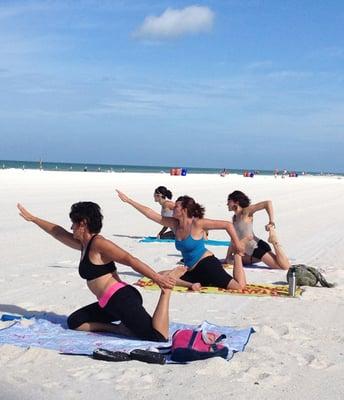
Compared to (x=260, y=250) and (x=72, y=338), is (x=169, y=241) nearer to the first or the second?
(x=260, y=250)

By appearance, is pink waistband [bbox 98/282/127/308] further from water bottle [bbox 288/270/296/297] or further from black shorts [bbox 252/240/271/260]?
black shorts [bbox 252/240/271/260]

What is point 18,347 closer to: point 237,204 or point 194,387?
point 194,387

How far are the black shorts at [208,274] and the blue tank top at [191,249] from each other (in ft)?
0.27

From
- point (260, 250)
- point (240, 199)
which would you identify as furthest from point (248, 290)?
point (240, 199)

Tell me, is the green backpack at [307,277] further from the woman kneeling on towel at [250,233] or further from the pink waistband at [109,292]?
the pink waistband at [109,292]

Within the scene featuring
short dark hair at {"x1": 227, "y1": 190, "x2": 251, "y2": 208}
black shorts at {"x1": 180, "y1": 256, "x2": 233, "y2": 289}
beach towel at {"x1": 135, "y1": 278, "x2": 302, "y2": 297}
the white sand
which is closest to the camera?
the white sand

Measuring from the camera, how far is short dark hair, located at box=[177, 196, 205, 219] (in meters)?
8.20

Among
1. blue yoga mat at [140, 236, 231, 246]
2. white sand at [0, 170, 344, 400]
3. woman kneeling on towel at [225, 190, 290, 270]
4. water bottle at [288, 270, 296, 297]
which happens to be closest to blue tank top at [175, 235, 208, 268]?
white sand at [0, 170, 344, 400]

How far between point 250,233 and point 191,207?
237 cm

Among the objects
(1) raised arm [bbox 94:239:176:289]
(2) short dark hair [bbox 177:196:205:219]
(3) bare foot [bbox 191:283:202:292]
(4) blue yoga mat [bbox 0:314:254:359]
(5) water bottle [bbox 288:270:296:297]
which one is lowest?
(4) blue yoga mat [bbox 0:314:254:359]

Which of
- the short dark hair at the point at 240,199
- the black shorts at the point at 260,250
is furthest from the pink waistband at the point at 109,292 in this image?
the black shorts at the point at 260,250

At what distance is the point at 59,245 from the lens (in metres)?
12.4

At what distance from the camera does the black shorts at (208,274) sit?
330 inches

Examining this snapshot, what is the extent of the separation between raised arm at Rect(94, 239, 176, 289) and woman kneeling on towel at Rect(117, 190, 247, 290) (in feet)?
7.78
